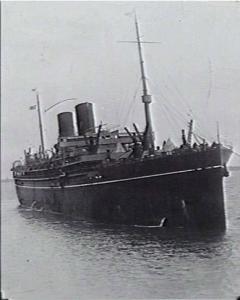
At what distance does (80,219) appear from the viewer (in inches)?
184

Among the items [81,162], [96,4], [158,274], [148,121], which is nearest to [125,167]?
[81,162]

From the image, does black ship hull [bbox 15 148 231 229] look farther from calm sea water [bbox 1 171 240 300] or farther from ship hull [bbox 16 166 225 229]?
calm sea water [bbox 1 171 240 300]

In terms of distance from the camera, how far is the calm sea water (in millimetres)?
3203

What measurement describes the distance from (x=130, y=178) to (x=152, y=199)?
52 centimetres

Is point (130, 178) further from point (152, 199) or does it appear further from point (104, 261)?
point (104, 261)

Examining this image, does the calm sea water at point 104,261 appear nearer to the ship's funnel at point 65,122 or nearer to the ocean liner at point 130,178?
the ocean liner at point 130,178

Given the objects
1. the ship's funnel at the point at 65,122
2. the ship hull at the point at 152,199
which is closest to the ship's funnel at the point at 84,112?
the ship's funnel at the point at 65,122

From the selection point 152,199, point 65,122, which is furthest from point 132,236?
point 65,122

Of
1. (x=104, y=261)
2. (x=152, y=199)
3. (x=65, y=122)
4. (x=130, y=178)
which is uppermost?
(x=65, y=122)

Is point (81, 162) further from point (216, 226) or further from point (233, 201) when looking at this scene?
point (233, 201)

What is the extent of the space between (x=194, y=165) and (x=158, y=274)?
94.0 inches

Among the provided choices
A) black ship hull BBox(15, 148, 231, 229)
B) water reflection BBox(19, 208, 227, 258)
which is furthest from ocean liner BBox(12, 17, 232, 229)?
water reflection BBox(19, 208, 227, 258)

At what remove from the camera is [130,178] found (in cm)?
611

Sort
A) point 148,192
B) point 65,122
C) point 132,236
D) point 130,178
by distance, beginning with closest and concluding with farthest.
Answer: point 65,122 → point 132,236 → point 148,192 → point 130,178
